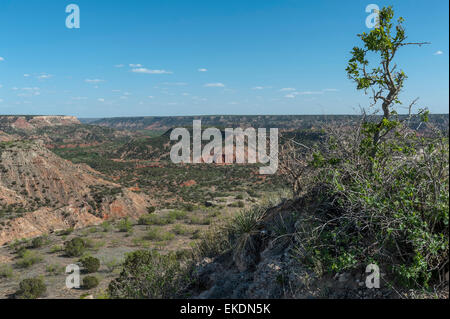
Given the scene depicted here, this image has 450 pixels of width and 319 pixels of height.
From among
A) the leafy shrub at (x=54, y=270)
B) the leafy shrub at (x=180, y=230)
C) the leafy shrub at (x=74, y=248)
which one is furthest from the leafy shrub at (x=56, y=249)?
the leafy shrub at (x=180, y=230)

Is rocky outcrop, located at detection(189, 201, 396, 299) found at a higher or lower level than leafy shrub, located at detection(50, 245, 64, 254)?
higher

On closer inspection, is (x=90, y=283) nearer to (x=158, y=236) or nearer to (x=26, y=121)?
(x=158, y=236)

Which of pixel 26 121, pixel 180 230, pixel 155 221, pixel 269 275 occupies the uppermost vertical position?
pixel 26 121

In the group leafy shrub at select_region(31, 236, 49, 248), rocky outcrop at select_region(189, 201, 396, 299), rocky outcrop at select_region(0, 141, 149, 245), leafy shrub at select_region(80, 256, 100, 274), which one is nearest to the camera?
rocky outcrop at select_region(189, 201, 396, 299)

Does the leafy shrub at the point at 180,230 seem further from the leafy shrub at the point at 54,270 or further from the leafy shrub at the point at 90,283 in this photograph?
the leafy shrub at the point at 90,283

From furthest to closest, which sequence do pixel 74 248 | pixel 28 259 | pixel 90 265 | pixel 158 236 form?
pixel 158 236 < pixel 74 248 < pixel 28 259 < pixel 90 265

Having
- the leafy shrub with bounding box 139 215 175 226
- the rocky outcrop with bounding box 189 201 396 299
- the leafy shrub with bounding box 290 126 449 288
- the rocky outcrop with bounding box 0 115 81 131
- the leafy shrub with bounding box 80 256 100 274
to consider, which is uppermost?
the rocky outcrop with bounding box 0 115 81 131

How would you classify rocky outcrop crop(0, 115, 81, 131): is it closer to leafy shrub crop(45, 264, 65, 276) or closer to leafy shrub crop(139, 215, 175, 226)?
leafy shrub crop(139, 215, 175, 226)

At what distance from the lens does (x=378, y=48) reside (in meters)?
4.60

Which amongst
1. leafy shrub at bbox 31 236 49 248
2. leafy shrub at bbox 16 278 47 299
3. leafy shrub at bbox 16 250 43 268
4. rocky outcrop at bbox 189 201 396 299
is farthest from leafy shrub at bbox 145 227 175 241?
rocky outcrop at bbox 189 201 396 299

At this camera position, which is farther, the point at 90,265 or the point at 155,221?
the point at 155,221

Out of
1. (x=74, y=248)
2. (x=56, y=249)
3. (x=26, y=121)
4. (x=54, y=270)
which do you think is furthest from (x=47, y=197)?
(x=26, y=121)
